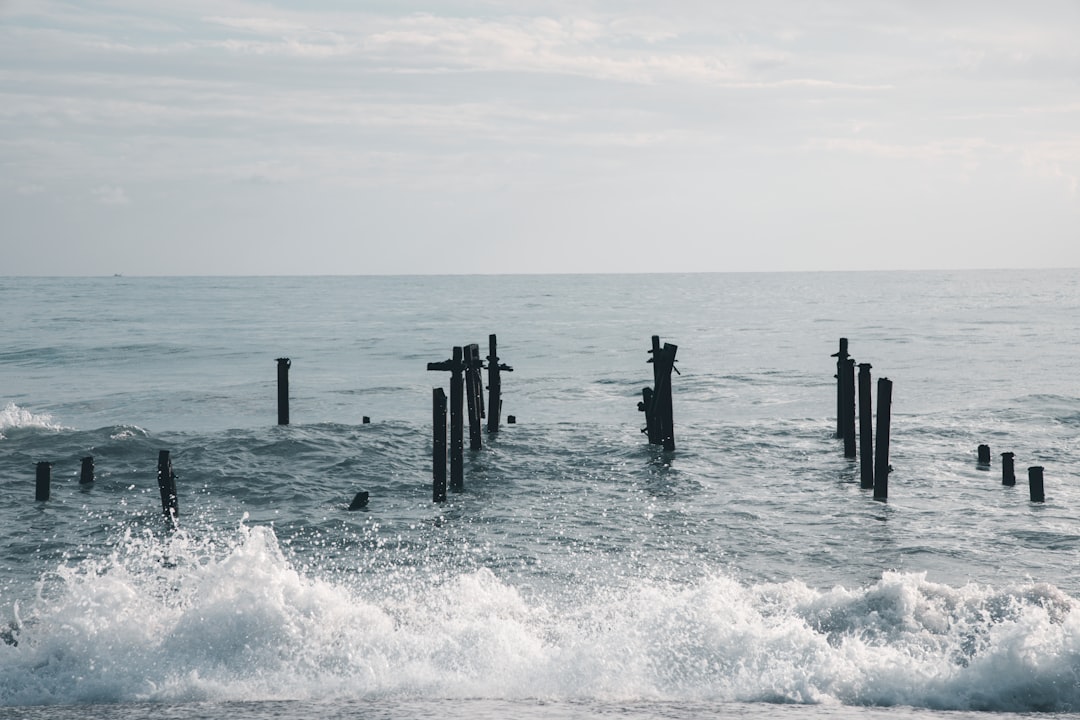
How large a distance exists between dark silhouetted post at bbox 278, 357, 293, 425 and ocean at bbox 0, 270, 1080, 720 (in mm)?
1201

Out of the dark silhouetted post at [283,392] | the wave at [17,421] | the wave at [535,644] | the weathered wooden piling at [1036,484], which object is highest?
the dark silhouetted post at [283,392]

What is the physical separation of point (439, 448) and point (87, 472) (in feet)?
22.3

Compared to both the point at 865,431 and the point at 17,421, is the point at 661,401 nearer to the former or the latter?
the point at 865,431

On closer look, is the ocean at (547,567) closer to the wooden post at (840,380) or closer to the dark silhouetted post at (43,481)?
the dark silhouetted post at (43,481)

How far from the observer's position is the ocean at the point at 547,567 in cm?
971

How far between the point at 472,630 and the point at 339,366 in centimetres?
4062

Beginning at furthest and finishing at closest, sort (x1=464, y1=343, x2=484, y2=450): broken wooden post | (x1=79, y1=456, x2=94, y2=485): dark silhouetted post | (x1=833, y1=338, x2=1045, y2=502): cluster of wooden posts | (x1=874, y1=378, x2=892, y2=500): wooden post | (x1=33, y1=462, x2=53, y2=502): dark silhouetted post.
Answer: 1. (x1=464, y1=343, x2=484, y2=450): broken wooden post
2. (x1=79, y1=456, x2=94, y2=485): dark silhouetted post
3. (x1=874, y1=378, x2=892, y2=500): wooden post
4. (x1=833, y1=338, x2=1045, y2=502): cluster of wooden posts
5. (x1=33, y1=462, x2=53, y2=502): dark silhouetted post

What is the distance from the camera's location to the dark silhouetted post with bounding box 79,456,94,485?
1894 centimetres

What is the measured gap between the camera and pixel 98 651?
10.2 metres

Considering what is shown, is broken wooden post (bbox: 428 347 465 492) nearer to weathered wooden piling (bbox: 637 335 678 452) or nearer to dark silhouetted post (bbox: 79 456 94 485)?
weathered wooden piling (bbox: 637 335 678 452)

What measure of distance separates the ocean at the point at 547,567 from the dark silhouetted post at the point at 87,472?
148mm

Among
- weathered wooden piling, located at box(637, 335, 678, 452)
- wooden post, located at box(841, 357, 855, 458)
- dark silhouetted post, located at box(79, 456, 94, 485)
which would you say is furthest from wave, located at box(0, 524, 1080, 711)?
wooden post, located at box(841, 357, 855, 458)

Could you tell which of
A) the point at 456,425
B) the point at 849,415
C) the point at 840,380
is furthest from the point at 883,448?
the point at 456,425

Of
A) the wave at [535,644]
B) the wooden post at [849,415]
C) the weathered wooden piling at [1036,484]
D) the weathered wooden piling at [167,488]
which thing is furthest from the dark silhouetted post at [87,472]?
the weathered wooden piling at [1036,484]
